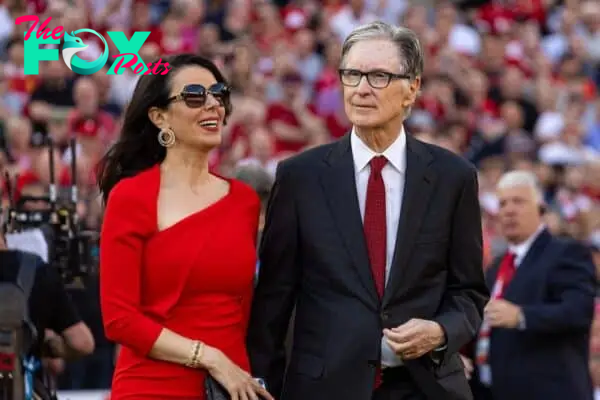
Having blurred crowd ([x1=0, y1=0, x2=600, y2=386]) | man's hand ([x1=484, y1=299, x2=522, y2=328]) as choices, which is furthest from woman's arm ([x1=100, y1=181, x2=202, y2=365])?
blurred crowd ([x1=0, y1=0, x2=600, y2=386])


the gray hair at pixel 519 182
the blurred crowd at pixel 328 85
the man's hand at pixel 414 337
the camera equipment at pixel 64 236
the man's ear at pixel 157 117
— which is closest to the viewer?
the man's hand at pixel 414 337

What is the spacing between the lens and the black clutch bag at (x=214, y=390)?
5430 mm

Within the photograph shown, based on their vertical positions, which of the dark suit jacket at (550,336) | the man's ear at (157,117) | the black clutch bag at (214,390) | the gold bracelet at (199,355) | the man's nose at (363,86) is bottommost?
the dark suit jacket at (550,336)

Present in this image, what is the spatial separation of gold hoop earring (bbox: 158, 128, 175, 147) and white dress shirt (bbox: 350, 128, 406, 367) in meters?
0.67

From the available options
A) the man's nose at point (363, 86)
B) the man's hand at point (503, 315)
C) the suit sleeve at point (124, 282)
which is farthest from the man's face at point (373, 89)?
the man's hand at point (503, 315)

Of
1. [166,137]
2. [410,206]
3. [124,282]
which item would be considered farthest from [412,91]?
[124,282]

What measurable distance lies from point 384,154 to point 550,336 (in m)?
2.87

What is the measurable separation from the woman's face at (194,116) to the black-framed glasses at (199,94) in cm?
1

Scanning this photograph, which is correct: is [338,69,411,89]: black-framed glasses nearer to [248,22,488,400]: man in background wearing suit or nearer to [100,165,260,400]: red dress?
[248,22,488,400]: man in background wearing suit

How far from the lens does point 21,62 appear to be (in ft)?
44.3

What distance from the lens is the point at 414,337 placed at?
5.51 meters

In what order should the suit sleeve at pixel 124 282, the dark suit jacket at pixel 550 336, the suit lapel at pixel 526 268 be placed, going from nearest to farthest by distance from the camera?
the suit sleeve at pixel 124 282
the dark suit jacket at pixel 550 336
the suit lapel at pixel 526 268

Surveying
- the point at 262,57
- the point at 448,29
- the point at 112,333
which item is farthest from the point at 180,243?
the point at 448,29

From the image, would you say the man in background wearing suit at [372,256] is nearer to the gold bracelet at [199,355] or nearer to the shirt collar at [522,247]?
the gold bracelet at [199,355]
